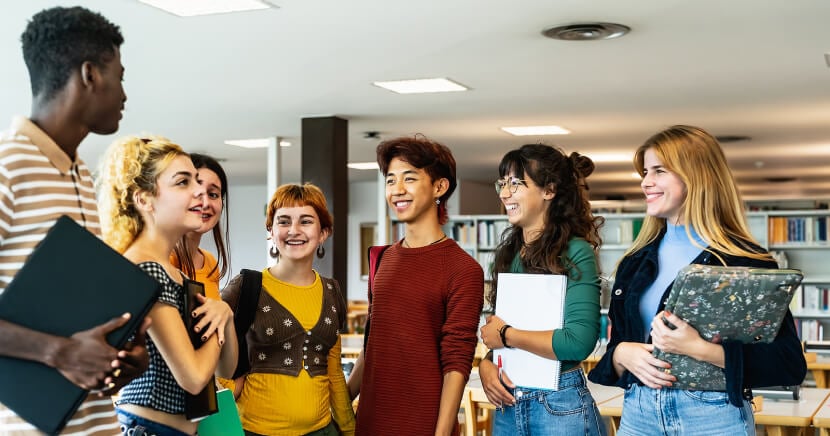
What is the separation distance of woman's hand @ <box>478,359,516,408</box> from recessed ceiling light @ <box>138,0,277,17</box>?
2.97 m

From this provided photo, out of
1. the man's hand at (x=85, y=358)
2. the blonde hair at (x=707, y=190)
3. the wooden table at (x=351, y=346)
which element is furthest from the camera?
the wooden table at (x=351, y=346)

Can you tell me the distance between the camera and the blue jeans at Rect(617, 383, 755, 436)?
7.16 feet

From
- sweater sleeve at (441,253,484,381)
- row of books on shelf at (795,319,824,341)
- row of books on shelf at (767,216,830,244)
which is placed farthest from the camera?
row of books on shelf at (767,216,830,244)

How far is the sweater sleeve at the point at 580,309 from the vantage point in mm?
2408

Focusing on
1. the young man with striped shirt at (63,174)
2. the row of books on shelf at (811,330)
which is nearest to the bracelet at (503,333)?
the young man with striped shirt at (63,174)

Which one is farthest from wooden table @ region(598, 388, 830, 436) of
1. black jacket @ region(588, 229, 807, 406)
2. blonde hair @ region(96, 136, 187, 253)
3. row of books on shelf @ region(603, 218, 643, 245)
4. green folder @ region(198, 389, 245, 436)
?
row of books on shelf @ region(603, 218, 643, 245)

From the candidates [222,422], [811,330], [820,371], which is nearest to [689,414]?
[222,422]

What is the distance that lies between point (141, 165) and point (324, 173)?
23.0 feet

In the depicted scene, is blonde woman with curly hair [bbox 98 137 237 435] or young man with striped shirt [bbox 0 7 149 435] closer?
young man with striped shirt [bbox 0 7 149 435]

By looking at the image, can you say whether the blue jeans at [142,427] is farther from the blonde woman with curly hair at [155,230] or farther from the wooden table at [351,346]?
the wooden table at [351,346]

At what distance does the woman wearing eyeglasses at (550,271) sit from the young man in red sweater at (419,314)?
15cm

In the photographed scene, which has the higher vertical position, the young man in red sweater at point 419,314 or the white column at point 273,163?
the white column at point 273,163

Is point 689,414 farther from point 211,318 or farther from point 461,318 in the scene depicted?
point 211,318

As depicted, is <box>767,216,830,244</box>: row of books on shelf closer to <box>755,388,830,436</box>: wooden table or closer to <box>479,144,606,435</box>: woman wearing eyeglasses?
<box>755,388,830,436</box>: wooden table
